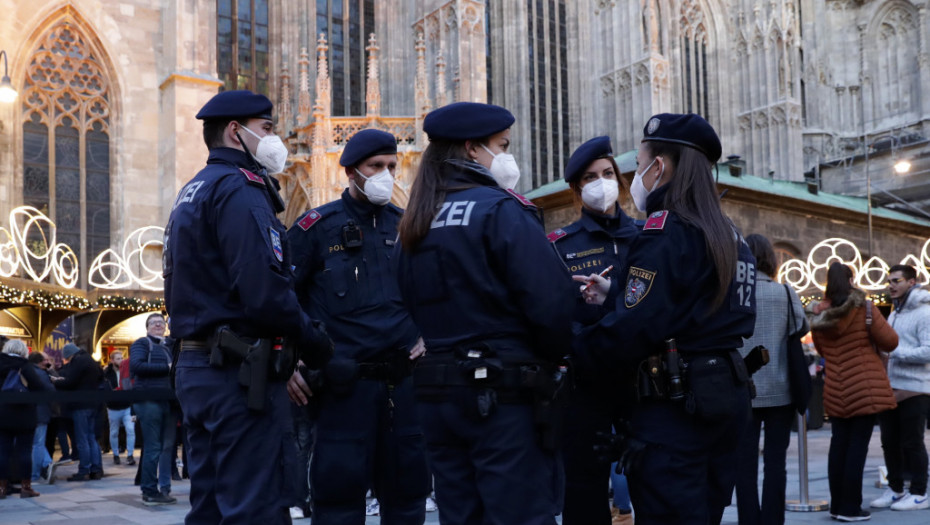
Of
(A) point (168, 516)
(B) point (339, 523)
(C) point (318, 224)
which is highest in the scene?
(C) point (318, 224)

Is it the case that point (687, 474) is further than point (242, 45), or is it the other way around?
point (242, 45)

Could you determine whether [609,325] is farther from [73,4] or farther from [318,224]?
[73,4]

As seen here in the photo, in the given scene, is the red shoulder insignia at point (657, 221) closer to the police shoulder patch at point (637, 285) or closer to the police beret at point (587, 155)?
the police shoulder patch at point (637, 285)

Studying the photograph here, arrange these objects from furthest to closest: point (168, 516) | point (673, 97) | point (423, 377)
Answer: point (673, 97), point (168, 516), point (423, 377)

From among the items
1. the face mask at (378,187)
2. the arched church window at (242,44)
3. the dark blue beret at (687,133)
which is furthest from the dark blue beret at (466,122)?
the arched church window at (242,44)

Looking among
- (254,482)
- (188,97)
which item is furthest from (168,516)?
(188,97)

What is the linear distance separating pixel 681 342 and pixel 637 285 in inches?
10.6

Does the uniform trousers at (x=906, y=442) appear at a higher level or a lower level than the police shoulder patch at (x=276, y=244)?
lower

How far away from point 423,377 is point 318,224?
1757 millimetres

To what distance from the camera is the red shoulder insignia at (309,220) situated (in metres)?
4.87

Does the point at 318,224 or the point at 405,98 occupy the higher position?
the point at 405,98

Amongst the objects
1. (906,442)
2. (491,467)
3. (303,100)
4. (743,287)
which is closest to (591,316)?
(743,287)

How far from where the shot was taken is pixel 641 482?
3439 mm

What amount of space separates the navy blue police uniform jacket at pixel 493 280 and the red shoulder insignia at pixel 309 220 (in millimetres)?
1573
